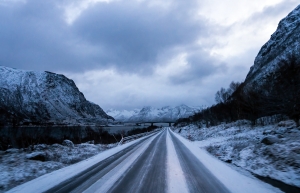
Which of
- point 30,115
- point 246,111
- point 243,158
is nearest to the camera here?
point 243,158

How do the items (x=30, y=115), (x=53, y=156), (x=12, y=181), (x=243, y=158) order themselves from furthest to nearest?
(x=30, y=115) → (x=53, y=156) → (x=243, y=158) → (x=12, y=181)

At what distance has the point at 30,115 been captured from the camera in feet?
610

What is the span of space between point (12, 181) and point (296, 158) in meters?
9.99

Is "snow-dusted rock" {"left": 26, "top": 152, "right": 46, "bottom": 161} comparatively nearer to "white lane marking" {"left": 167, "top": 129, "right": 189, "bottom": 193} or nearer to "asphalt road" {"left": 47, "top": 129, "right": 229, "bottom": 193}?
"asphalt road" {"left": 47, "top": 129, "right": 229, "bottom": 193}

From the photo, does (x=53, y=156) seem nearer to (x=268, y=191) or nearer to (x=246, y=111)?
(x=268, y=191)

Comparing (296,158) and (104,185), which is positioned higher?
(296,158)

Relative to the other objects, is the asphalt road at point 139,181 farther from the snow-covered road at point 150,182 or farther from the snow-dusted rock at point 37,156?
the snow-dusted rock at point 37,156

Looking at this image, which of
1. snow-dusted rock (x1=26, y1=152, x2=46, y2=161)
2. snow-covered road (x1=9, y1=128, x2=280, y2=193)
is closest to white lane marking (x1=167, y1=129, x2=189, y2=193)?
snow-covered road (x1=9, y1=128, x2=280, y2=193)

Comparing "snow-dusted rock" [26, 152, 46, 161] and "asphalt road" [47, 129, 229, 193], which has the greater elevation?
"snow-dusted rock" [26, 152, 46, 161]

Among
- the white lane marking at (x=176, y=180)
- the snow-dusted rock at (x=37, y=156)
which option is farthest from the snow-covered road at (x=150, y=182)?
the snow-dusted rock at (x=37, y=156)

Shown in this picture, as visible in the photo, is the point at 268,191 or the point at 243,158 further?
the point at 243,158

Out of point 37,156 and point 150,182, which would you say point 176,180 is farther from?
point 37,156

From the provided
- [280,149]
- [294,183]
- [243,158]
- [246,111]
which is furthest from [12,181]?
[246,111]

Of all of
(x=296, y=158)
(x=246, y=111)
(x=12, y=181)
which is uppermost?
(x=246, y=111)
